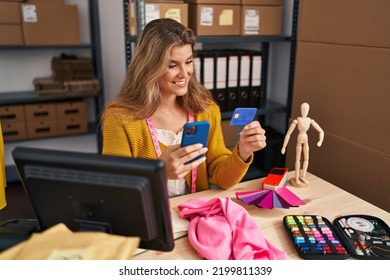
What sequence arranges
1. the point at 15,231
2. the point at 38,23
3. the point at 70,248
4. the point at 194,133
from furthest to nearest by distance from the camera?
the point at 38,23 → the point at 194,133 → the point at 15,231 → the point at 70,248

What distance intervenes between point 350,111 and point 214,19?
94 cm

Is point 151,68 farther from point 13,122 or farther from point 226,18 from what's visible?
point 13,122

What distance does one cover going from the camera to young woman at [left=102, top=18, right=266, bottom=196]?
A: 1.33 m

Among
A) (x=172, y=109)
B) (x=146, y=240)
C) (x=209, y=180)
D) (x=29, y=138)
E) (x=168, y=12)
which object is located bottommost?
(x=29, y=138)

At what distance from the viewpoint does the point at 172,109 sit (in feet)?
4.99

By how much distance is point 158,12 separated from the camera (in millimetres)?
1967

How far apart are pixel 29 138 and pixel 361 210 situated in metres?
2.56

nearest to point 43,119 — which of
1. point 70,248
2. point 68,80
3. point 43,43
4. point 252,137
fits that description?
Result: point 68,80

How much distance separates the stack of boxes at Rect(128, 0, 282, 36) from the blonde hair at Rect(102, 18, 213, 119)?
0.62 metres

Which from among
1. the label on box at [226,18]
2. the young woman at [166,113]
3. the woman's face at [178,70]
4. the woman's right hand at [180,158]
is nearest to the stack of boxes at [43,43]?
the label on box at [226,18]

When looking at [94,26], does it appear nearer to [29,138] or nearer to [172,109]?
[29,138]

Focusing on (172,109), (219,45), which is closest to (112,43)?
(219,45)

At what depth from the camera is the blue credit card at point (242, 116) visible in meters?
1.17

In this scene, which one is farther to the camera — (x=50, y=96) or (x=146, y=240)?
(x=50, y=96)
